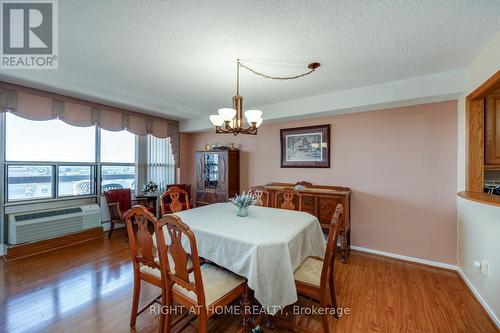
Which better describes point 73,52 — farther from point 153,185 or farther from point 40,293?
point 153,185

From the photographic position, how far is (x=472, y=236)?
2240 millimetres

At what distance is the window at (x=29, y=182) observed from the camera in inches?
123

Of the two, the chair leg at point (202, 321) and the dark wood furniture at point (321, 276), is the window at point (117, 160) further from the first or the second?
the dark wood furniture at point (321, 276)

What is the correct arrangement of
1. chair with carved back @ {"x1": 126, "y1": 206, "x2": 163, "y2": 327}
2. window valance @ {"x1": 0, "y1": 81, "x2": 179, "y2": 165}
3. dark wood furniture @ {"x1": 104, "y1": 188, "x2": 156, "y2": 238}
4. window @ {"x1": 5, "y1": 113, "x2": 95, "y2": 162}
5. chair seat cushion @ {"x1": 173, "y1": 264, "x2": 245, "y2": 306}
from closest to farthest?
chair seat cushion @ {"x1": 173, "y1": 264, "x2": 245, "y2": 306} → chair with carved back @ {"x1": 126, "y1": 206, "x2": 163, "y2": 327} → window valance @ {"x1": 0, "y1": 81, "x2": 179, "y2": 165} → window @ {"x1": 5, "y1": 113, "x2": 95, "y2": 162} → dark wood furniture @ {"x1": 104, "y1": 188, "x2": 156, "y2": 238}

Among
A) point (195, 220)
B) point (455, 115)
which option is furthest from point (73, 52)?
point (455, 115)

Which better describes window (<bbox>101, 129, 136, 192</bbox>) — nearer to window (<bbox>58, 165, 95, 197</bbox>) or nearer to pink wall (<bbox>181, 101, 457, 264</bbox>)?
window (<bbox>58, 165, 95, 197</bbox>)

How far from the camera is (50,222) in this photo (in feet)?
10.6

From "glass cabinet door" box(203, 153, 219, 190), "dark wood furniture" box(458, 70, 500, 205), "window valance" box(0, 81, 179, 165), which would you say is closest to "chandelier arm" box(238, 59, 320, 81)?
"dark wood furniture" box(458, 70, 500, 205)

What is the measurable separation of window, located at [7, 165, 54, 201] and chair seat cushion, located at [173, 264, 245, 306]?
3354 millimetres

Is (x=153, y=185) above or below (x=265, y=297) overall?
above

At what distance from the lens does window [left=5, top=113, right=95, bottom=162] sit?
3135 mm

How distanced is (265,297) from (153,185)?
3638 mm

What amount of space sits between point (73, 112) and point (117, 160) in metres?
1.17

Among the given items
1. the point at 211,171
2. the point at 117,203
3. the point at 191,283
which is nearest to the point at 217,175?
the point at 211,171
